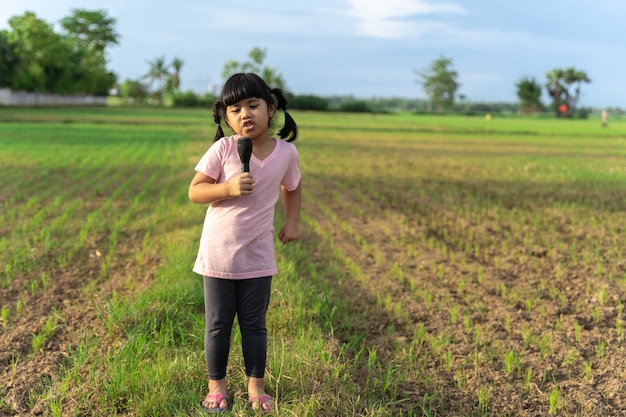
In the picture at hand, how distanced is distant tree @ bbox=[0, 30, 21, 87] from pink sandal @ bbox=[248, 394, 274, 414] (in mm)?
55331

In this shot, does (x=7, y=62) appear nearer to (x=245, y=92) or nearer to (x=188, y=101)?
(x=188, y=101)

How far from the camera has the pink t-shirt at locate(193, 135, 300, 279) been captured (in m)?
2.83

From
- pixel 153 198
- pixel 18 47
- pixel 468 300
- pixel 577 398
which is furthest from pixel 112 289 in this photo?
pixel 18 47

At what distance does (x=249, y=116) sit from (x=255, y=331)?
3.37 feet

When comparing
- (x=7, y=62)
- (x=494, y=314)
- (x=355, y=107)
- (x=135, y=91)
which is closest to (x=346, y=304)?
(x=494, y=314)

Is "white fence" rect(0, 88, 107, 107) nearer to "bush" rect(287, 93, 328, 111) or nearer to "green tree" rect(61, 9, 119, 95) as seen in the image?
"green tree" rect(61, 9, 119, 95)

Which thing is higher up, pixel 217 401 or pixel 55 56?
pixel 55 56

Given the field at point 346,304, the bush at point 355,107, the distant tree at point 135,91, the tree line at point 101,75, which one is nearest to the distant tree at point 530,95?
the tree line at point 101,75

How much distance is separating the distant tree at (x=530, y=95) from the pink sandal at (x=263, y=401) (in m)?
116

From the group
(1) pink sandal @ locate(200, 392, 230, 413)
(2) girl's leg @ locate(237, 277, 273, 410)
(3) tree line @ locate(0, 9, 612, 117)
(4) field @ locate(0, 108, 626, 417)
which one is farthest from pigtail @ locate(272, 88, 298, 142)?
(3) tree line @ locate(0, 9, 612, 117)

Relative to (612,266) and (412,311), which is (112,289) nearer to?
(412,311)

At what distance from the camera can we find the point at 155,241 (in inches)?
271

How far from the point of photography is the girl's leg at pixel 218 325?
2.89 m

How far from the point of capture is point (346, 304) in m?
4.90
